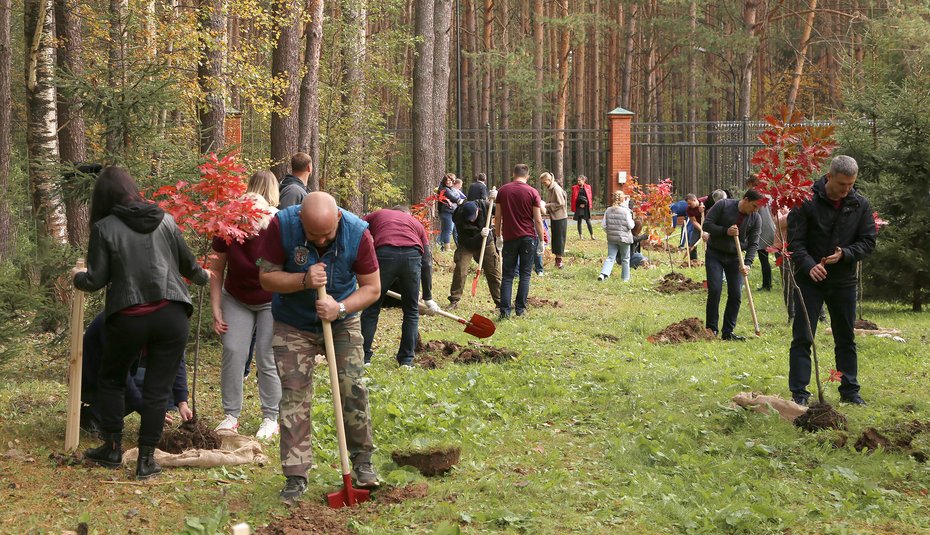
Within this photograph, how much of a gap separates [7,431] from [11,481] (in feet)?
2.88

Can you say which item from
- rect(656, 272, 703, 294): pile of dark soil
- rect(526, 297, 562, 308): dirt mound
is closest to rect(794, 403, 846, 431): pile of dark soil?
rect(526, 297, 562, 308): dirt mound

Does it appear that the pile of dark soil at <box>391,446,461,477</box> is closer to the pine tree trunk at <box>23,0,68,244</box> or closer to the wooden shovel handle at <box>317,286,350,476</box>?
the wooden shovel handle at <box>317,286,350,476</box>

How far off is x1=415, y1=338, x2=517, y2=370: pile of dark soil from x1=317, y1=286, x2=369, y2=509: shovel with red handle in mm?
4343

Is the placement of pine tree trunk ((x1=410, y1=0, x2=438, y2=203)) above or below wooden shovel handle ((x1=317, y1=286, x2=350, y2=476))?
above

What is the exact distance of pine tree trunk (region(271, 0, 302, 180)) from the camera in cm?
1606

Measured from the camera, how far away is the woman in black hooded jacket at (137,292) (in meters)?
6.06

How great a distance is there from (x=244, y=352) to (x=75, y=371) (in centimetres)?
136

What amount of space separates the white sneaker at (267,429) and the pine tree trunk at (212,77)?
26.1 ft

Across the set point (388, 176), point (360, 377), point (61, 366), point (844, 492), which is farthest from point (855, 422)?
point (388, 176)

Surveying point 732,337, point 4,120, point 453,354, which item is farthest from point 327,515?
point 4,120

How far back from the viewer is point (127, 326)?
19.9ft

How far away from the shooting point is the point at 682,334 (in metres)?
12.5

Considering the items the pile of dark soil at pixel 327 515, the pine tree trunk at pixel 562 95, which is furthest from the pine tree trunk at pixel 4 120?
the pine tree trunk at pixel 562 95

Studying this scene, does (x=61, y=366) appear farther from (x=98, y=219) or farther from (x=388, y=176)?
(x=388, y=176)
